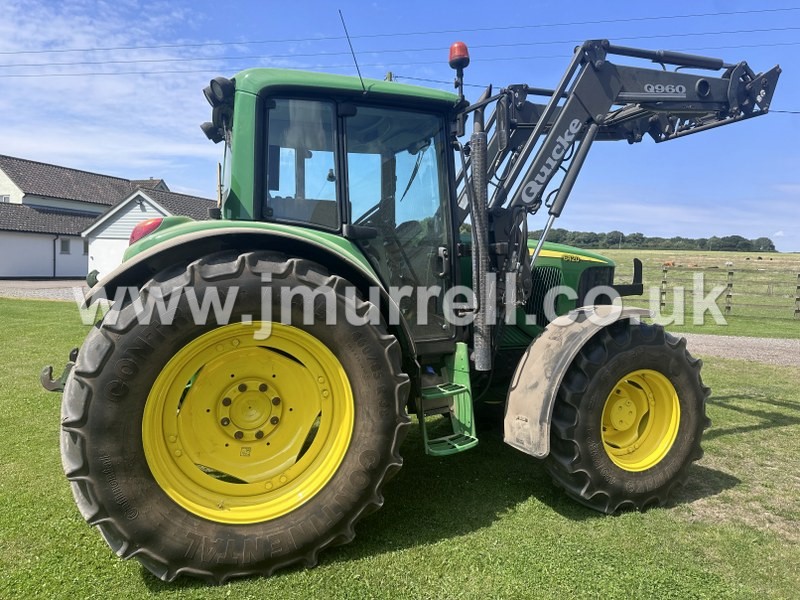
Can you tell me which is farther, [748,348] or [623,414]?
[748,348]

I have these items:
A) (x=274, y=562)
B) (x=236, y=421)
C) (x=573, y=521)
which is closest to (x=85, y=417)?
(x=236, y=421)

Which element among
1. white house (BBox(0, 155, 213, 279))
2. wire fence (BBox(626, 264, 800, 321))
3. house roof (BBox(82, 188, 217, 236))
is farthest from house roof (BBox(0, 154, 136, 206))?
wire fence (BBox(626, 264, 800, 321))

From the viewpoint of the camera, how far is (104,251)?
2989 cm

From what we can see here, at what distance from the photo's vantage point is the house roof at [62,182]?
37.2m

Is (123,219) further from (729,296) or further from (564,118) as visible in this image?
(564,118)

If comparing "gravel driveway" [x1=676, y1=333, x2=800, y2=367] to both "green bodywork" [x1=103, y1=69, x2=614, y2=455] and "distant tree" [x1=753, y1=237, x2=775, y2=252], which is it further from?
"distant tree" [x1=753, y1=237, x2=775, y2=252]

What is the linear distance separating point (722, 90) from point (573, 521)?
3700mm

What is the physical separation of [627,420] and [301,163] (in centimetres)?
270

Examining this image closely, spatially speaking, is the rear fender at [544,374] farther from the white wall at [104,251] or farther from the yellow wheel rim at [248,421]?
the white wall at [104,251]

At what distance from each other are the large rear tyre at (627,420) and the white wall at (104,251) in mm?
29675

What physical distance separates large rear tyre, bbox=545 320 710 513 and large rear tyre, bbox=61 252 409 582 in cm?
111

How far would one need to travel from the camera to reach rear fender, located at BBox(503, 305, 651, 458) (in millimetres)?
3373

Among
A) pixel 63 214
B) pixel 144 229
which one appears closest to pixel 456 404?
pixel 144 229

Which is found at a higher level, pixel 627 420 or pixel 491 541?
pixel 627 420
